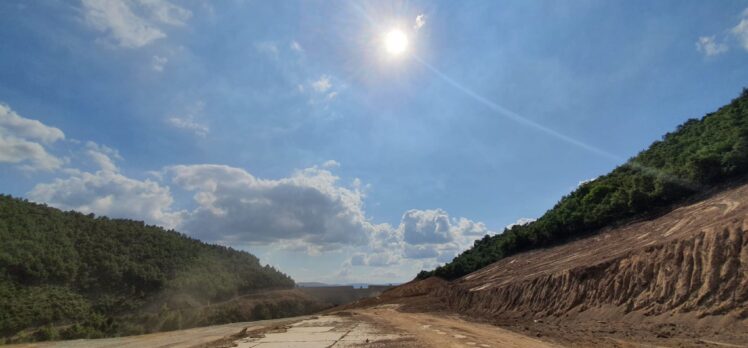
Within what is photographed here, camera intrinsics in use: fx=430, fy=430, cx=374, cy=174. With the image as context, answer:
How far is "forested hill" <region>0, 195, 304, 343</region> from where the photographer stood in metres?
59.5

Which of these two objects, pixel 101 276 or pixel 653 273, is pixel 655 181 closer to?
pixel 653 273

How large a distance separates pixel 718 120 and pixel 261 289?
100468 millimetres

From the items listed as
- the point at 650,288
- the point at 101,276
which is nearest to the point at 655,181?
the point at 650,288

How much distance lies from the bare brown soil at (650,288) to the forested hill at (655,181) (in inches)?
137

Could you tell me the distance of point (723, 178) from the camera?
31266mm

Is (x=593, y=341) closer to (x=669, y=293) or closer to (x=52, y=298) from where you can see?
(x=669, y=293)

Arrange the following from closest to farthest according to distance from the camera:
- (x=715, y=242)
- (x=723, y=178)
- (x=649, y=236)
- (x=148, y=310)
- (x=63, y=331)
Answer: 1. (x=715, y=242)
2. (x=649, y=236)
3. (x=723, y=178)
4. (x=63, y=331)
5. (x=148, y=310)

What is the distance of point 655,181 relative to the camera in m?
36.9

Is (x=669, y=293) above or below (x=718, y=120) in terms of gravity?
below

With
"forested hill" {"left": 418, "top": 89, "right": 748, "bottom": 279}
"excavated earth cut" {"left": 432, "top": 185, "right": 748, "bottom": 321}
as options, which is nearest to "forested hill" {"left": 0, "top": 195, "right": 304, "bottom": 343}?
"forested hill" {"left": 418, "top": 89, "right": 748, "bottom": 279}

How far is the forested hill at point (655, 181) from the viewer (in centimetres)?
3231

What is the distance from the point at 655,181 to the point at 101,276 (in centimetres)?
8972

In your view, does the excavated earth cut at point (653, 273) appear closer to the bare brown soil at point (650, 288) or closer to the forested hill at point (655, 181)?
the bare brown soil at point (650, 288)

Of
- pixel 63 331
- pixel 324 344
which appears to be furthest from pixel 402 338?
pixel 63 331
